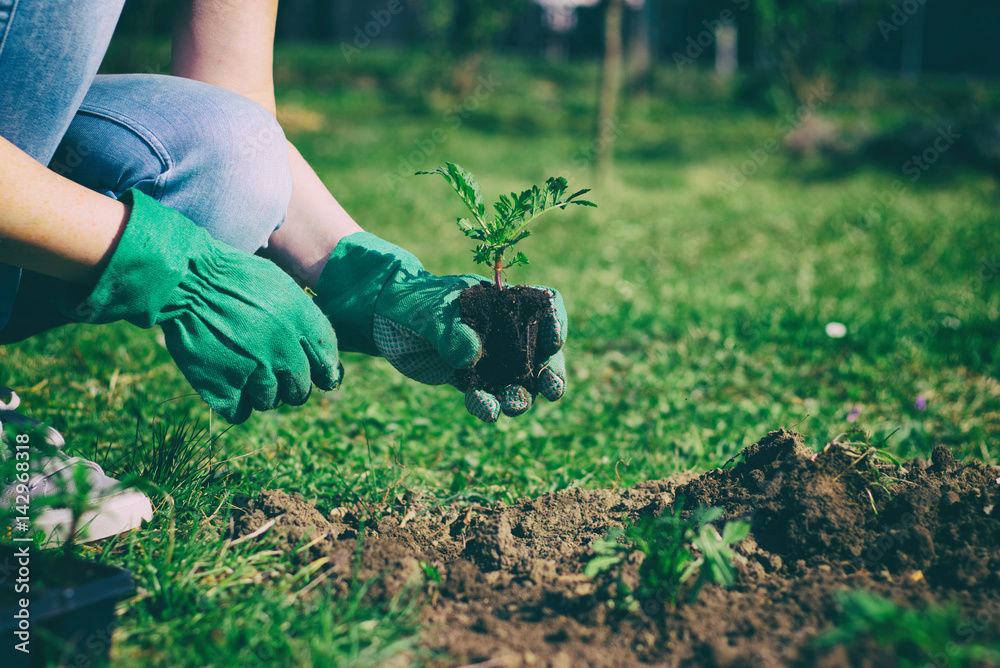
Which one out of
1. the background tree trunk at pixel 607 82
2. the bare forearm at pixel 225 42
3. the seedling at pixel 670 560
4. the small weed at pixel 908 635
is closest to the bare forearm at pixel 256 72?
the bare forearm at pixel 225 42

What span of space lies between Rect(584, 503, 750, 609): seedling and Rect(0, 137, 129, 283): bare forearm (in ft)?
3.60

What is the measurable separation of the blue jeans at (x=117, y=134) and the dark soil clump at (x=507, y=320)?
0.54 m

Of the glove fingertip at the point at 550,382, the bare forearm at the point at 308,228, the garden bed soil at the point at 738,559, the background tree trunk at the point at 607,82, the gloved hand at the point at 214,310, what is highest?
the background tree trunk at the point at 607,82

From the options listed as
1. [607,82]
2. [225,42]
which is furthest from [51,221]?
[607,82]

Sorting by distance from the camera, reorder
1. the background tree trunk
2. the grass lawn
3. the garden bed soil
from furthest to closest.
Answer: the background tree trunk
the grass lawn
the garden bed soil

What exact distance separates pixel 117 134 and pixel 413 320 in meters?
0.76

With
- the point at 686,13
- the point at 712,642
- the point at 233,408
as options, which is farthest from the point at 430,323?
the point at 686,13

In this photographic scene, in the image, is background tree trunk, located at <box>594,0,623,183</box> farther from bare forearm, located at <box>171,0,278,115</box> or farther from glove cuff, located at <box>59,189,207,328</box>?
glove cuff, located at <box>59,189,207,328</box>

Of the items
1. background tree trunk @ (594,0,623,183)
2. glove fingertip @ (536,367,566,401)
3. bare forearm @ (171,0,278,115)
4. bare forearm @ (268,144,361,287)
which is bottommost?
glove fingertip @ (536,367,566,401)

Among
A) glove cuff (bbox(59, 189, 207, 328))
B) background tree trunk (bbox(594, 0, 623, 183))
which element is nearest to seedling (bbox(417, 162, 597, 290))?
glove cuff (bbox(59, 189, 207, 328))

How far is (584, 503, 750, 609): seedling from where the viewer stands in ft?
4.43

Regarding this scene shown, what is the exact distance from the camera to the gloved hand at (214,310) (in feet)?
4.77

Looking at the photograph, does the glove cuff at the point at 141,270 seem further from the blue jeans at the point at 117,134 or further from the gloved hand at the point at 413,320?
the gloved hand at the point at 413,320

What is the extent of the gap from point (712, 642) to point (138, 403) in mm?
2023
